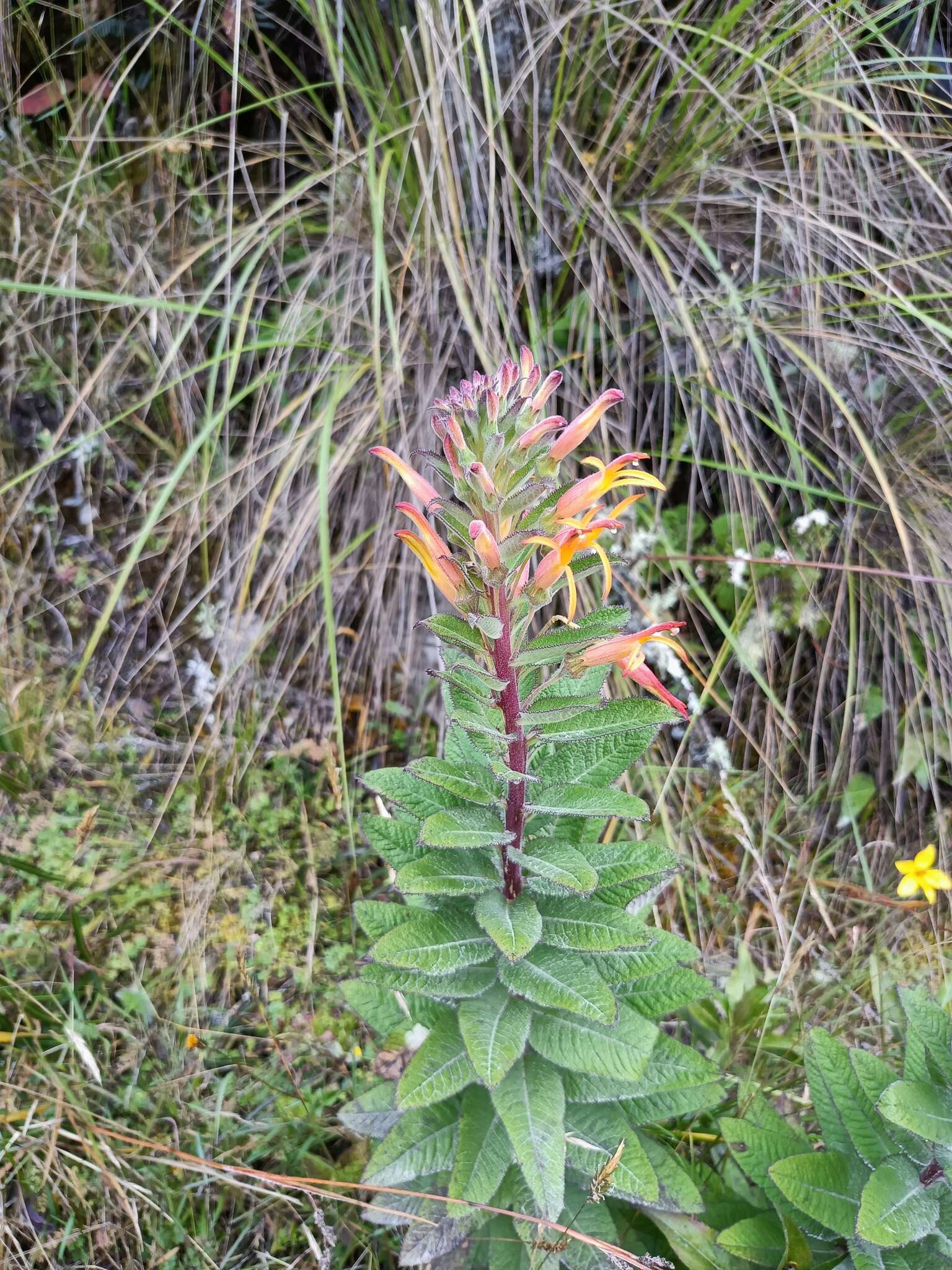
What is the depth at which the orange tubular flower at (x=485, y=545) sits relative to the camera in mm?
972

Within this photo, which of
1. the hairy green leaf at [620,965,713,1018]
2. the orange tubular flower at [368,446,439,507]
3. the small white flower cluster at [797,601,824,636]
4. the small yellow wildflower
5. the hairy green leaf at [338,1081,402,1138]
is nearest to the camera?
the orange tubular flower at [368,446,439,507]

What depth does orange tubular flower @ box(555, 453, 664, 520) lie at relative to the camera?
1076 millimetres

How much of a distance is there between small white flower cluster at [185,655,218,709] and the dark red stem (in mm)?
1267

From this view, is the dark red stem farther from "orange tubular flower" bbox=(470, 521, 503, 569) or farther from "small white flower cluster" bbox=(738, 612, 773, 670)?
"small white flower cluster" bbox=(738, 612, 773, 670)

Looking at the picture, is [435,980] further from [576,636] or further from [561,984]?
[576,636]

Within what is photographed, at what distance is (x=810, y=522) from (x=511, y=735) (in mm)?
1427

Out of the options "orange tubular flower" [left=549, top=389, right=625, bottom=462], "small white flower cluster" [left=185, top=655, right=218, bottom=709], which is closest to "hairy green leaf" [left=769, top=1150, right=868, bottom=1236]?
"orange tubular flower" [left=549, top=389, right=625, bottom=462]

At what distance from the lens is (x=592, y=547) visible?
1040mm

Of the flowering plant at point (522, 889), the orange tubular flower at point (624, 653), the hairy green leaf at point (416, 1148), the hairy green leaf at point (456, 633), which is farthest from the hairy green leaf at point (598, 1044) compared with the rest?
the hairy green leaf at point (456, 633)

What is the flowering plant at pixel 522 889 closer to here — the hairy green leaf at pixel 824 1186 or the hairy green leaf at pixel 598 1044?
the hairy green leaf at pixel 598 1044

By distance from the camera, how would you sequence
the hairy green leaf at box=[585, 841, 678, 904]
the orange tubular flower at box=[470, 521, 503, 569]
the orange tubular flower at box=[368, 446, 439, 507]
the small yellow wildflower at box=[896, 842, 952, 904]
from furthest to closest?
the small yellow wildflower at box=[896, 842, 952, 904], the hairy green leaf at box=[585, 841, 678, 904], the orange tubular flower at box=[368, 446, 439, 507], the orange tubular flower at box=[470, 521, 503, 569]

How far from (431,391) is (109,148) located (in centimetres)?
124

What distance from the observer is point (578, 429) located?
117 centimetres

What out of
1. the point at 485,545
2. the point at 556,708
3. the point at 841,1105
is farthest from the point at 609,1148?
the point at 485,545
